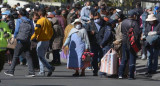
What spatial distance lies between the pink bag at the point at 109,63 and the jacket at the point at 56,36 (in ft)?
16.5

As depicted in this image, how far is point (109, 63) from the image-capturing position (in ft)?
61.0

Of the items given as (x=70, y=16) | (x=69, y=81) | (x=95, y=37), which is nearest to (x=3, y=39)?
(x=69, y=81)

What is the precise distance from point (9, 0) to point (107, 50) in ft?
69.8

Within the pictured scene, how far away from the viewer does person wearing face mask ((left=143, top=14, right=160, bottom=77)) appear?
1961 cm

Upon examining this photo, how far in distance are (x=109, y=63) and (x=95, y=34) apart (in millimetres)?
1263

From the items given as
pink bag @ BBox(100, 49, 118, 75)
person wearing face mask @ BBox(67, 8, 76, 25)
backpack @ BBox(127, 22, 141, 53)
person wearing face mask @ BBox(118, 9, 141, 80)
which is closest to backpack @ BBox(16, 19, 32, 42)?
pink bag @ BBox(100, 49, 118, 75)

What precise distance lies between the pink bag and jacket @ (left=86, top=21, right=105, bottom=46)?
581 mm

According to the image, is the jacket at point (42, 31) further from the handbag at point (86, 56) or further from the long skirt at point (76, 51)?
the handbag at point (86, 56)

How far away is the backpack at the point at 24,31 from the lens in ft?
59.0

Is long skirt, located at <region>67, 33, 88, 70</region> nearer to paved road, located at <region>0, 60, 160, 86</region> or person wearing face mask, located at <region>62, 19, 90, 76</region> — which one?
person wearing face mask, located at <region>62, 19, 90, 76</region>

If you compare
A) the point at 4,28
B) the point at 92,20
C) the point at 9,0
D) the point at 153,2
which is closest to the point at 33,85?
the point at 4,28

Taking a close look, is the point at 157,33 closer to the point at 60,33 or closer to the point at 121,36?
the point at 121,36

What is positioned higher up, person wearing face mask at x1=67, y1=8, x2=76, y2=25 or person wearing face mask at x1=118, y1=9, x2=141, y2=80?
person wearing face mask at x1=67, y1=8, x2=76, y2=25

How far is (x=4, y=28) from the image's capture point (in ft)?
54.9
